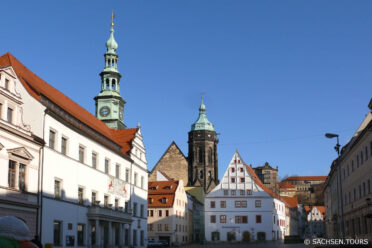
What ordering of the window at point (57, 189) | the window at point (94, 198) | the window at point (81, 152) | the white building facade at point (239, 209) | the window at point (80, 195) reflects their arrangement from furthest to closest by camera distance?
1. the white building facade at point (239, 209)
2. the window at point (94, 198)
3. the window at point (81, 152)
4. the window at point (80, 195)
5. the window at point (57, 189)

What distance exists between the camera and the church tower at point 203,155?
123 m

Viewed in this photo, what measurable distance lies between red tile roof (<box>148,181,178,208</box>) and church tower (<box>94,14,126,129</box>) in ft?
66.6

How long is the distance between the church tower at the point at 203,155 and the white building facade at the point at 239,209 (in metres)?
37.8

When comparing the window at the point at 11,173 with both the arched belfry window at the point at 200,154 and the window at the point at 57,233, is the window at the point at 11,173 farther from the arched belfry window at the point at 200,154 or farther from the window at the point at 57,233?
the arched belfry window at the point at 200,154

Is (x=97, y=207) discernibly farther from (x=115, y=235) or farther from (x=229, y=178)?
(x=229, y=178)

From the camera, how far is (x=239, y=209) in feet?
272

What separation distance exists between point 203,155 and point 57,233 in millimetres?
91260

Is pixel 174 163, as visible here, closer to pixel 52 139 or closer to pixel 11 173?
pixel 52 139

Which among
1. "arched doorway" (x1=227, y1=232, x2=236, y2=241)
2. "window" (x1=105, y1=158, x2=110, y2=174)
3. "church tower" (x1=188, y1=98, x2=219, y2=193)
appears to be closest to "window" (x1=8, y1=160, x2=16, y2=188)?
"window" (x1=105, y1=158, x2=110, y2=174)

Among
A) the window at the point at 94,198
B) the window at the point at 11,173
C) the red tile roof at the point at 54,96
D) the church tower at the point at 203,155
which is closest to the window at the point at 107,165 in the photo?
the red tile roof at the point at 54,96

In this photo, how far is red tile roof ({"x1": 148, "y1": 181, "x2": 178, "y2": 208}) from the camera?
260ft

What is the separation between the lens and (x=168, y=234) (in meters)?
77.8

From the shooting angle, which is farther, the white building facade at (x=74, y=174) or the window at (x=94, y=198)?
the window at (x=94, y=198)

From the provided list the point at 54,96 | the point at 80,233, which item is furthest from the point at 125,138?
the point at 80,233
